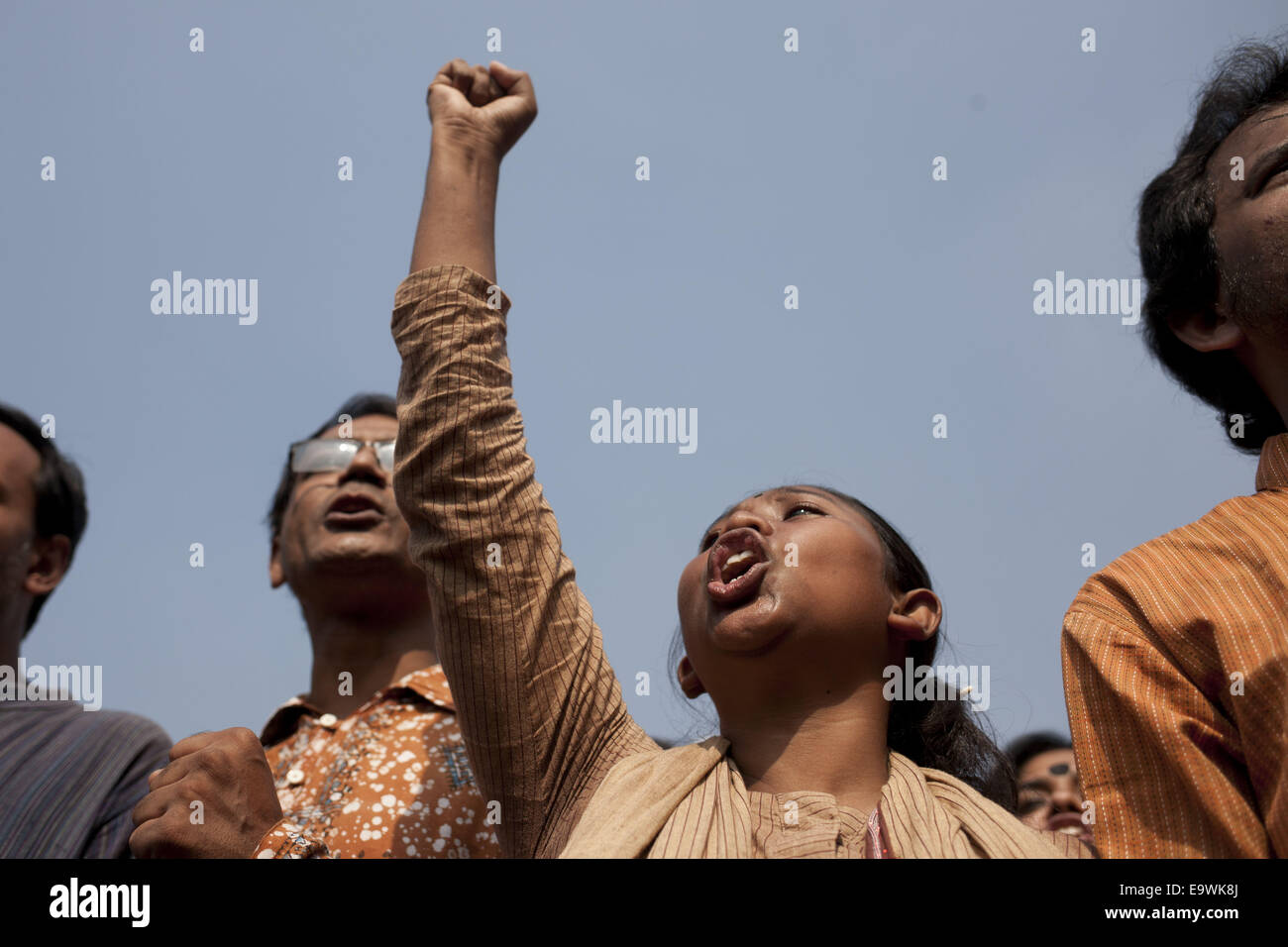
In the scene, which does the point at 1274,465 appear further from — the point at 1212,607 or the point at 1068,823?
the point at 1068,823

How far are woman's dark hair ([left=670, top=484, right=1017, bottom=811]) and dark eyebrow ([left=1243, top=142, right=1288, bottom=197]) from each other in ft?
3.95

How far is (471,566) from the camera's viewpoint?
3145 millimetres

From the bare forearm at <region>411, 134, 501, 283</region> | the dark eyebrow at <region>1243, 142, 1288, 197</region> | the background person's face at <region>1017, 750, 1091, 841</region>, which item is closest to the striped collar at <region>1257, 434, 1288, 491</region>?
the dark eyebrow at <region>1243, 142, 1288, 197</region>

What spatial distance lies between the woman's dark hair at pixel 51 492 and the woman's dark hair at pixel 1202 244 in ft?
12.1

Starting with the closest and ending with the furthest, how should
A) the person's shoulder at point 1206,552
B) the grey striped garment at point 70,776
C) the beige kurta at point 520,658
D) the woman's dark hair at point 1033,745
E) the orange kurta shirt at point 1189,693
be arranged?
the orange kurta shirt at point 1189,693 → the person's shoulder at point 1206,552 → the beige kurta at point 520,658 → the grey striped garment at point 70,776 → the woman's dark hair at point 1033,745

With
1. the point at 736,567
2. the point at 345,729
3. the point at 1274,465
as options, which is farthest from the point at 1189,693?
the point at 345,729

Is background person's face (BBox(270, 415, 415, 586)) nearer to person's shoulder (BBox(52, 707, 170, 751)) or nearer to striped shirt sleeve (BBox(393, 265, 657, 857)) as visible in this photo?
person's shoulder (BBox(52, 707, 170, 751))

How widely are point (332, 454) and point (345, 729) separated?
1136mm

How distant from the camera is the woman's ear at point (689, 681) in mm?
3535

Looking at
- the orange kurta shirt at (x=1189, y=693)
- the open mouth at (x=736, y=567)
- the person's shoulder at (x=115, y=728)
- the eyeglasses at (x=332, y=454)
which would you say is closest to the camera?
the orange kurta shirt at (x=1189, y=693)

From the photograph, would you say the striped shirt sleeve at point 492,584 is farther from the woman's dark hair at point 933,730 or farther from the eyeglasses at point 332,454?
the eyeglasses at point 332,454

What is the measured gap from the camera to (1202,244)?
3.28m

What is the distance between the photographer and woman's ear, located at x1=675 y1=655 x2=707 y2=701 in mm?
3535

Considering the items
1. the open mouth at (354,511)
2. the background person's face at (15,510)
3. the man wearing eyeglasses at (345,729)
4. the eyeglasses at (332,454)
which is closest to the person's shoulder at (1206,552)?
the man wearing eyeglasses at (345,729)
